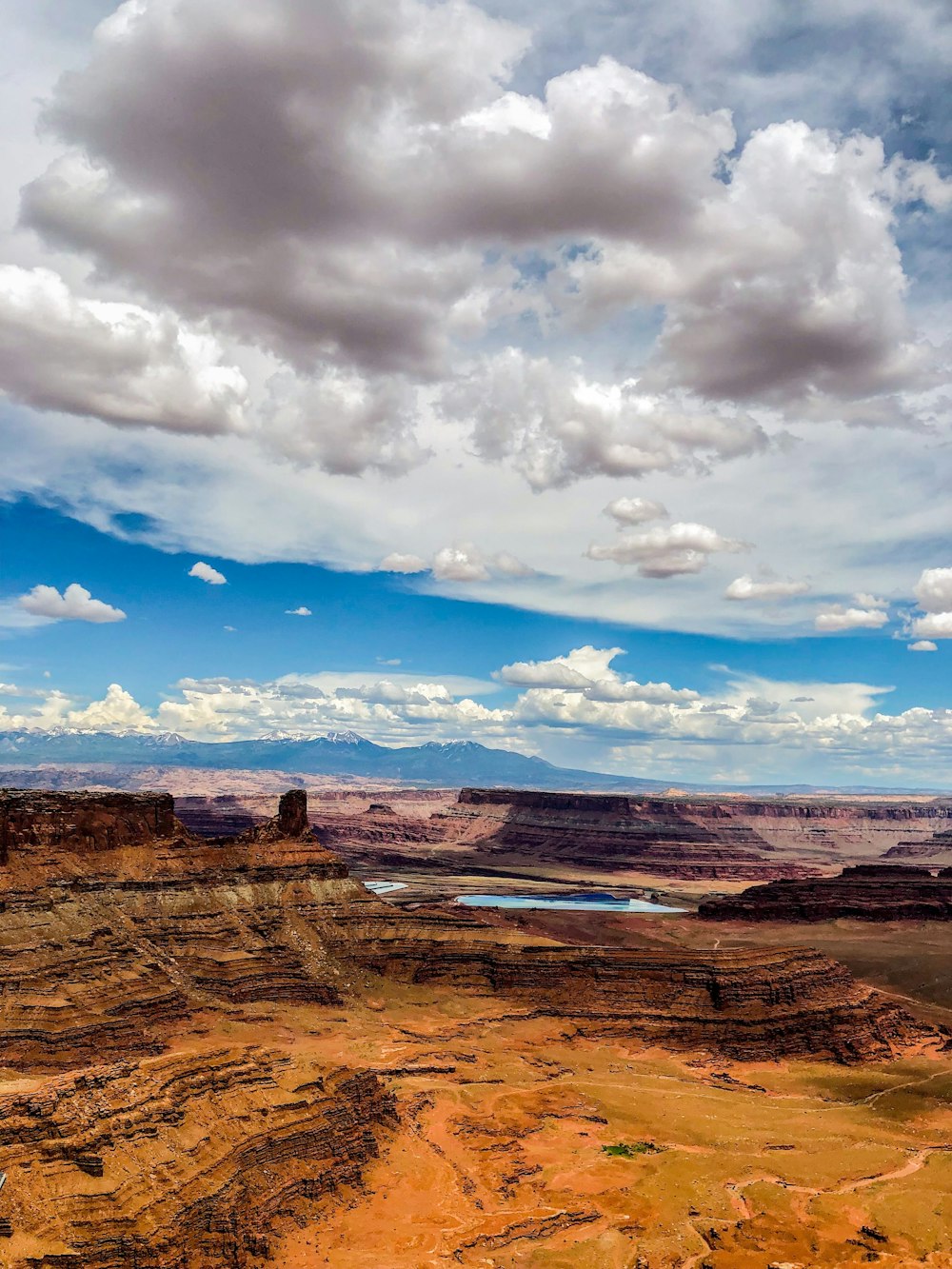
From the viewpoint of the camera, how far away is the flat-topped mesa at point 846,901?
14625 cm

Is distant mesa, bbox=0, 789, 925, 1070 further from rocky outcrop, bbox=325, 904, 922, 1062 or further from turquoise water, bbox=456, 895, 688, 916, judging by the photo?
turquoise water, bbox=456, 895, 688, 916

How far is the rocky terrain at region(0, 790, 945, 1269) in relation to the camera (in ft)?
135

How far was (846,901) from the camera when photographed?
15162 centimetres

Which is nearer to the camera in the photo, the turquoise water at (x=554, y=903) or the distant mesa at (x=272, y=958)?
the distant mesa at (x=272, y=958)

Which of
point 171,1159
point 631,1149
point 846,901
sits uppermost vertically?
point 171,1159

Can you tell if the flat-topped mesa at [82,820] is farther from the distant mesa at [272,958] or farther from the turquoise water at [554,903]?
the turquoise water at [554,903]

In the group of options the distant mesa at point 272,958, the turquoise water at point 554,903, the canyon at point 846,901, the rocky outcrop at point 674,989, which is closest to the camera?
the distant mesa at point 272,958

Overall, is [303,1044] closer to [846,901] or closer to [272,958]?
[272,958]

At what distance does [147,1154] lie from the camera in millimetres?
41562

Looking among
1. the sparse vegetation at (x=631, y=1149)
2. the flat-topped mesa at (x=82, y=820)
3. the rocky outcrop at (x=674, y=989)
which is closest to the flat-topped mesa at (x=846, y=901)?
the rocky outcrop at (x=674, y=989)

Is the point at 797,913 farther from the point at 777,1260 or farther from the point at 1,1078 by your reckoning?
the point at 1,1078

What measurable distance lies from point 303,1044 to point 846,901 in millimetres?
112258

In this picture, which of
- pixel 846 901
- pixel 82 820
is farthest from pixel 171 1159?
pixel 846 901

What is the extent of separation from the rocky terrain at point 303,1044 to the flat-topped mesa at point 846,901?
59586 mm
